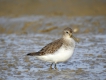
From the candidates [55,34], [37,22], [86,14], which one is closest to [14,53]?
[55,34]

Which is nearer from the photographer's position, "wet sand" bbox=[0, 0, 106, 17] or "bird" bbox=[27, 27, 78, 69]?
"bird" bbox=[27, 27, 78, 69]

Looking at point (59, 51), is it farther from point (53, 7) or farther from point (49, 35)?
point (53, 7)

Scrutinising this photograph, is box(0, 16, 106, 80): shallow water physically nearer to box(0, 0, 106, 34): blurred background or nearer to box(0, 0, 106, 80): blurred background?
box(0, 0, 106, 80): blurred background

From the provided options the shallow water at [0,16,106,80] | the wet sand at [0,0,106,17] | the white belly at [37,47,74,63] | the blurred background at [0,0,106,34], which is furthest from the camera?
the wet sand at [0,0,106,17]

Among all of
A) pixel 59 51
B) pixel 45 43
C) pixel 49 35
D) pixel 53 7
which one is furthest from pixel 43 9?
pixel 59 51

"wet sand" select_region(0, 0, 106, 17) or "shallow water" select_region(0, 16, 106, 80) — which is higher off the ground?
"wet sand" select_region(0, 0, 106, 17)

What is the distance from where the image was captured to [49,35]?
16.0m

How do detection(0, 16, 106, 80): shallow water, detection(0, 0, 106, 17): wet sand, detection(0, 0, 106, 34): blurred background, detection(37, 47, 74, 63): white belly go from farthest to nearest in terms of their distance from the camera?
detection(0, 0, 106, 17): wet sand, detection(0, 0, 106, 34): blurred background, detection(37, 47, 74, 63): white belly, detection(0, 16, 106, 80): shallow water

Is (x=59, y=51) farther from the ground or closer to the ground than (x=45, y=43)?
closer to the ground

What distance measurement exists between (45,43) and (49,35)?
1.89 metres

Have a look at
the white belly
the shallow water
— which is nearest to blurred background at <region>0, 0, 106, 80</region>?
the shallow water

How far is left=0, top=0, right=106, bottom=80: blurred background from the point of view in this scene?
9.48 metres

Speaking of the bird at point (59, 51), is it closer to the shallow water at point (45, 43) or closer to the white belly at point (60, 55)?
the white belly at point (60, 55)

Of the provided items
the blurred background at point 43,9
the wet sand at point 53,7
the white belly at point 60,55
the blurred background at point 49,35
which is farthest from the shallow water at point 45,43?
the wet sand at point 53,7
